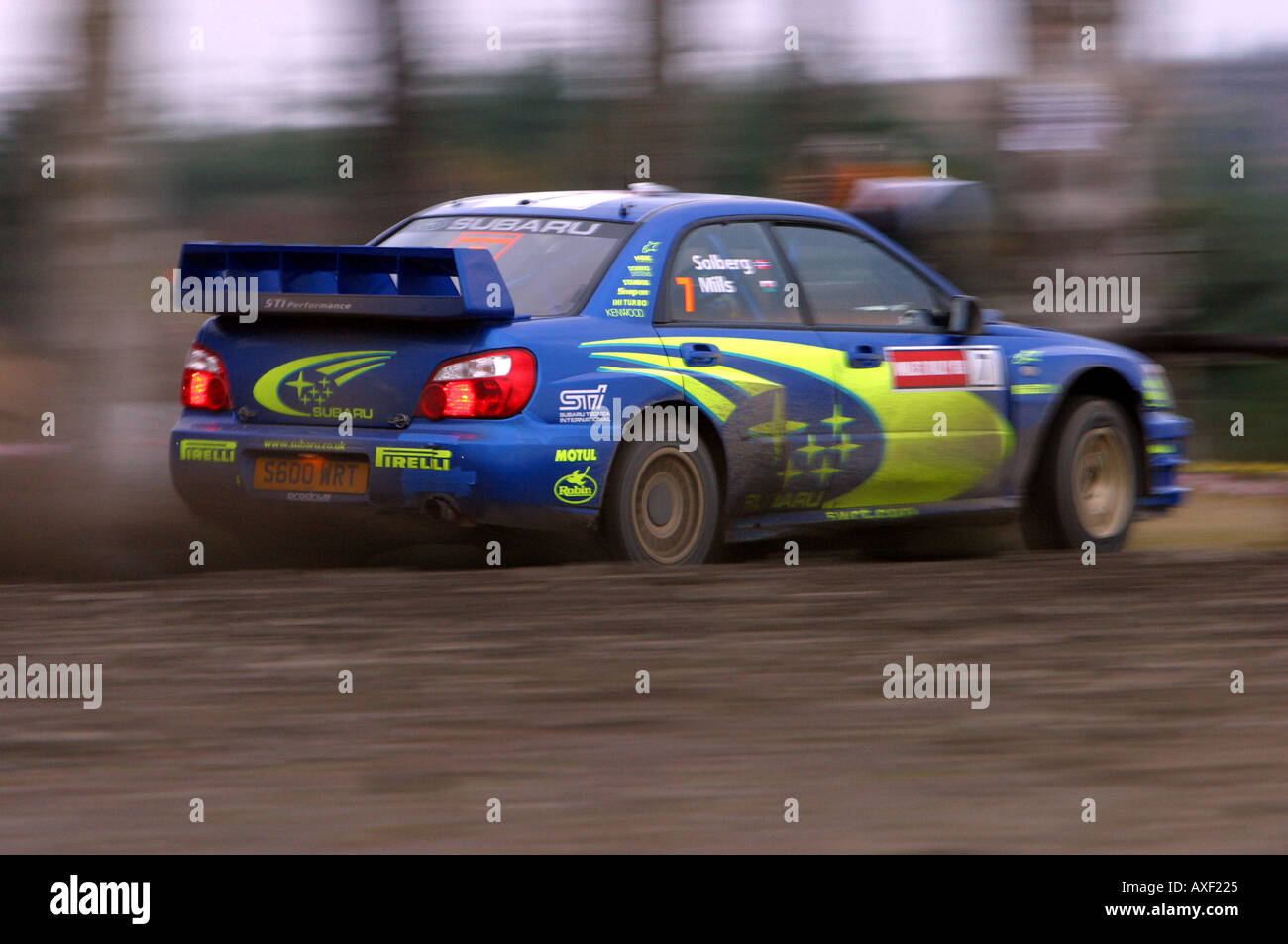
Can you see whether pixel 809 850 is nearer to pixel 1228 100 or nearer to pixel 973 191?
pixel 973 191

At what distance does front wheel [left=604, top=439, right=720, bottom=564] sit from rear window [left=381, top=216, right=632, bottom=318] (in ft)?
2.10

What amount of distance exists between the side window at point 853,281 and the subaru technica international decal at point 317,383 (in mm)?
1935

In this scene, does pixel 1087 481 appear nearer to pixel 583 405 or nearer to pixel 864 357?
pixel 864 357

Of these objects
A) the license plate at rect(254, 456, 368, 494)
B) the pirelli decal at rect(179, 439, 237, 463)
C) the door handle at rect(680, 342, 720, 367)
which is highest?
the door handle at rect(680, 342, 720, 367)

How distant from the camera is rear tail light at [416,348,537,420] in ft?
22.3

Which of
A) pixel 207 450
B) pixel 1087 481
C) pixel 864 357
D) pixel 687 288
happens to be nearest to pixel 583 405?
pixel 687 288

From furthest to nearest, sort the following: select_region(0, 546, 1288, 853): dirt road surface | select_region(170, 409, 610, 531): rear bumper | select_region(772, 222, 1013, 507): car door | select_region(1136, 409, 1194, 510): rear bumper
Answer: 1. select_region(1136, 409, 1194, 510): rear bumper
2. select_region(772, 222, 1013, 507): car door
3. select_region(170, 409, 610, 531): rear bumper
4. select_region(0, 546, 1288, 853): dirt road surface

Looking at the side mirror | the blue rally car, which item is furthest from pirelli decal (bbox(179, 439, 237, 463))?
the side mirror

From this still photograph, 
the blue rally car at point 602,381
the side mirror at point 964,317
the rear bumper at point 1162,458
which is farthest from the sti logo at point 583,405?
the rear bumper at point 1162,458

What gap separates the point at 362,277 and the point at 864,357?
221cm

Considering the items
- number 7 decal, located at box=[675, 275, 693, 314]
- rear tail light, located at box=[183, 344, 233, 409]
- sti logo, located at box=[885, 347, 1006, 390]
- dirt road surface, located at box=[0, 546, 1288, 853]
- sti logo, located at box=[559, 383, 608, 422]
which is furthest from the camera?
sti logo, located at box=[885, 347, 1006, 390]

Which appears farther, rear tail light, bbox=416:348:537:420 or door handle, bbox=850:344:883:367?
door handle, bbox=850:344:883:367

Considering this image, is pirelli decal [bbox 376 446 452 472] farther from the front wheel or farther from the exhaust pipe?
the front wheel

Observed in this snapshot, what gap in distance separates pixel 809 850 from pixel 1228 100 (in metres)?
19.8
